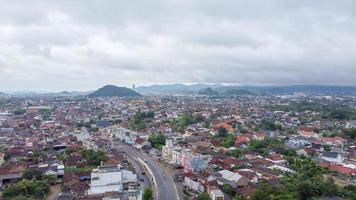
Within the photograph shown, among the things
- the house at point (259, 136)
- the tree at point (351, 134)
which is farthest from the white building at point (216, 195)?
the tree at point (351, 134)

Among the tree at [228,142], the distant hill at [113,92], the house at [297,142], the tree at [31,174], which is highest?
the distant hill at [113,92]

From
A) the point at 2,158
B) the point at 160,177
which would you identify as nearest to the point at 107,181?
the point at 160,177

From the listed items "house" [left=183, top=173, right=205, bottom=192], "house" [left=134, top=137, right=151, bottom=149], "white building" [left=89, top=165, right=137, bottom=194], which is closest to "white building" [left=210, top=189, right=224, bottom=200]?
"house" [left=183, top=173, right=205, bottom=192]

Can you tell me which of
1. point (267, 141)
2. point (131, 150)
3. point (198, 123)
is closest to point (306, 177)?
point (267, 141)

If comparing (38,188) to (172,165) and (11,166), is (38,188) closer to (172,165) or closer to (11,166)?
(11,166)

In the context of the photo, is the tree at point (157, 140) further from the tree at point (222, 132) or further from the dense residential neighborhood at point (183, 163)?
the tree at point (222, 132)

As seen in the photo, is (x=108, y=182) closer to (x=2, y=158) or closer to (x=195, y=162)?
(x=195, y=162)

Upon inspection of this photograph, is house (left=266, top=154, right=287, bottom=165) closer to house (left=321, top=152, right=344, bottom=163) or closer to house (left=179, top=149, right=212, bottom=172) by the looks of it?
house (left=321, top=152, right=344, bottom=163)

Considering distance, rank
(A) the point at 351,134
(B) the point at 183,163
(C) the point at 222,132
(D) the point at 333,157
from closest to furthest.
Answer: (B) the point at 183,163, (D) the point at 333,157, (A) the point at 351,134, (C) the point at 222,132
